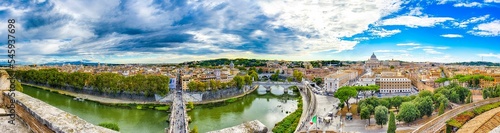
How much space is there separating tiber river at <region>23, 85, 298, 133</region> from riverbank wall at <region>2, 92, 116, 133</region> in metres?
10.6

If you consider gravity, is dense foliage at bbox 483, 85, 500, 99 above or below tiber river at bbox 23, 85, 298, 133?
above

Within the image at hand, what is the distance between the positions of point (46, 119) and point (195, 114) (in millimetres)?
14965

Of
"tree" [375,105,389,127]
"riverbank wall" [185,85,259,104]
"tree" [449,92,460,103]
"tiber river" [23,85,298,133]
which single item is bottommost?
"tiber river" [23,85,298,133]

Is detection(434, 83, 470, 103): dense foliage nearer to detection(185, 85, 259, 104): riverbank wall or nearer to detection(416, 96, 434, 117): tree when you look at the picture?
detection(416, 96, 434, 117): tree

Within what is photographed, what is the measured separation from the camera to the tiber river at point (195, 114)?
1395 cm

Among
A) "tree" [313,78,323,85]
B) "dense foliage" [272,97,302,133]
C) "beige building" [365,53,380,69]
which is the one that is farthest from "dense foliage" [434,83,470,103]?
"beige building" [365,53,380,69]

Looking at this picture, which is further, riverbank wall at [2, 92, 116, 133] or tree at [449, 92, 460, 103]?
tree at [449, 92, 460, 103]

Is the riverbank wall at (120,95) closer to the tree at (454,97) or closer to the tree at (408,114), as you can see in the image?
the tree at (408,114)

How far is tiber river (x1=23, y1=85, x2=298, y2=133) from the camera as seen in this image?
13.9m

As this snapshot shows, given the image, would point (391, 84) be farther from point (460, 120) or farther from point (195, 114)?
point (460, 120)

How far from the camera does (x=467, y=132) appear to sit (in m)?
6.19

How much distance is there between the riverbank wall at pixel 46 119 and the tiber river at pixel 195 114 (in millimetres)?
10624

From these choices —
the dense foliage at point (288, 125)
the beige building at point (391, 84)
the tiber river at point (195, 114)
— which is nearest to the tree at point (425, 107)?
the dense foliage at point (288, 125)

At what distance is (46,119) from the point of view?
2.04 meters
